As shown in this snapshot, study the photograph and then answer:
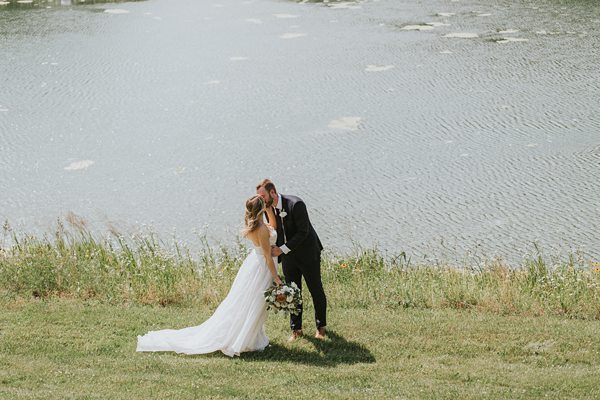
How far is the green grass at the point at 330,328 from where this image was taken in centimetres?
631

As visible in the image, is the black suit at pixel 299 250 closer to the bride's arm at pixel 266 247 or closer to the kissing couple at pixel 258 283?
the kissing couple at pixel 258 283

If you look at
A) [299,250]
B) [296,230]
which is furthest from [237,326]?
[296,230]

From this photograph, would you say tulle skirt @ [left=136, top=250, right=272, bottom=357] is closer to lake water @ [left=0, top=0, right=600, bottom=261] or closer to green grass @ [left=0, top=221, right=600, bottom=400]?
green grass @ [left=0, top=221, right=600, bottom=400]

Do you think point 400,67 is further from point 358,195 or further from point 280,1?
point 280,1

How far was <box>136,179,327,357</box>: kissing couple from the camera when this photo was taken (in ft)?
23.4

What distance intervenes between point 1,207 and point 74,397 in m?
7.26

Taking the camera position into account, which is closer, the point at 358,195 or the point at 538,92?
the point at 358,195

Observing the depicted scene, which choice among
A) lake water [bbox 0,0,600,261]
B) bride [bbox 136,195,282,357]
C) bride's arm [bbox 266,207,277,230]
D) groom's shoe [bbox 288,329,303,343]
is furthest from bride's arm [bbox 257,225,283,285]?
lake water [bbox 0,0,600,261]

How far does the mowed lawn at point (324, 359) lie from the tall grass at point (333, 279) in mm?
307

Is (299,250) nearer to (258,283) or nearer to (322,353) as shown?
(258,283)

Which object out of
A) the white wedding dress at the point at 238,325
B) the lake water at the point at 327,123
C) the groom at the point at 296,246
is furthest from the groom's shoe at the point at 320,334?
the lake water at the point at 327,123

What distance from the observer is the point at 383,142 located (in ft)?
47.5

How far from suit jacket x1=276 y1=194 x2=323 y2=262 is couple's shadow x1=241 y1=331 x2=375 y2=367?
2.36 feet

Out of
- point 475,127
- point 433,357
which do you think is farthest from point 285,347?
point 475,127
